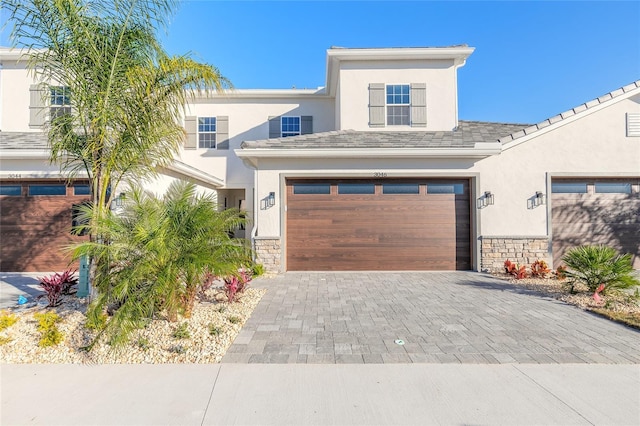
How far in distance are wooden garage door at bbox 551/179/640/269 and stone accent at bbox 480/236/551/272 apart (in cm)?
58

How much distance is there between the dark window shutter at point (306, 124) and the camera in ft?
42.9

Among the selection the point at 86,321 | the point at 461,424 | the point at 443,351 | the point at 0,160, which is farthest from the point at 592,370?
the point at 0,160

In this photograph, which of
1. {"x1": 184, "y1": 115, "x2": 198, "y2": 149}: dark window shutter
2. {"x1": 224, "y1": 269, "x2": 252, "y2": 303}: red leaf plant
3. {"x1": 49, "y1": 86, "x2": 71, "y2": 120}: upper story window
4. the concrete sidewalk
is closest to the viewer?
the concrete sidewalk

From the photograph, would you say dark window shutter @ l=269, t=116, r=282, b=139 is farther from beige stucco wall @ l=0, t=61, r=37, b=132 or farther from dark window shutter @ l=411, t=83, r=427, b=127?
beige stucco wall @ l=0, t=61, r=37, b=132

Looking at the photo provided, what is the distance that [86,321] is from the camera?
167 inches

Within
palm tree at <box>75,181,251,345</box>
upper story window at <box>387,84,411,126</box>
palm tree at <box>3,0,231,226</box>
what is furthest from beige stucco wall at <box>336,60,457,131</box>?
palm tree at <box>75,181,251,345</box>

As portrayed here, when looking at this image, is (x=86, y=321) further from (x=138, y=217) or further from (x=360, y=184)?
(x=360, y=184)

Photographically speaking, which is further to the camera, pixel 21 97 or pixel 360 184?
pixel 21 97

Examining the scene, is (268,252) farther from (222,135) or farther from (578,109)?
(578,109)

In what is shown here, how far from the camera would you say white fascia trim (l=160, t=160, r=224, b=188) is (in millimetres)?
9109

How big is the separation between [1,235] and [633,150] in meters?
18.1

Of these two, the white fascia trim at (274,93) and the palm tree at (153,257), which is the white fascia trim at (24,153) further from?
the white fascia trim at (274,93)

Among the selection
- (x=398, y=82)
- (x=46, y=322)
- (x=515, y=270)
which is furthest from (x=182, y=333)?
(x=398, y=82)

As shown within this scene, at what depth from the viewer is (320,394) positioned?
2861mm
